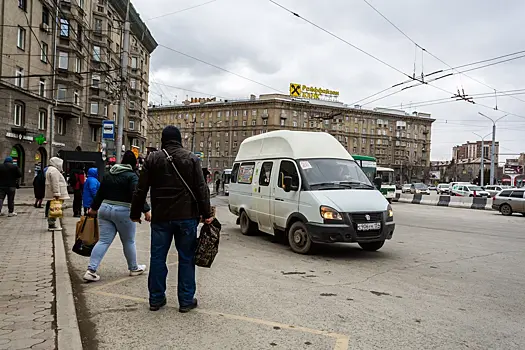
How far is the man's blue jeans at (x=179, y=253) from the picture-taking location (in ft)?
14.5

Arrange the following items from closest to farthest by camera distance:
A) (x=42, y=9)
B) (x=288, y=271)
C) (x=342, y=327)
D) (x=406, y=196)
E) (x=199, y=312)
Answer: (x=342, y=327) < (x=199, y=312) < (x=288, y=271) < (x=42, y=9) < (x=406, y=196)

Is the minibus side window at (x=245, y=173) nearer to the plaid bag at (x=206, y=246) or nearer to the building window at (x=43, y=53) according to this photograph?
the plaid bag at (x=206, y=246)

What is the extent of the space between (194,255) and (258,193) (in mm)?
5697

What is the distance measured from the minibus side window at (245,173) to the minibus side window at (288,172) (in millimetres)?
1518

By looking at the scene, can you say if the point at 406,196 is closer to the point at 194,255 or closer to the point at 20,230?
the point at 20,230

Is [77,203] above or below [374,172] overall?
below

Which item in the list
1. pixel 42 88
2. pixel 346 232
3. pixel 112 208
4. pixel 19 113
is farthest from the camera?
pixel 42 88

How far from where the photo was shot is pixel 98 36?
4416cm

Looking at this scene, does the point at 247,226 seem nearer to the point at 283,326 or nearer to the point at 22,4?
the point at 283,326

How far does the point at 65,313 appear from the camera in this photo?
165 inches

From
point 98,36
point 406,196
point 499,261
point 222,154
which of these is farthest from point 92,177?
point 222,154

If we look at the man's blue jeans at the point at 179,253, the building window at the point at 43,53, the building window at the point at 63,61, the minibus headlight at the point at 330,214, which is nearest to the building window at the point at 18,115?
the building window at the point at 43,53

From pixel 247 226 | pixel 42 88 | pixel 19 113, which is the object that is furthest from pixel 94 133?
pixel 247 226

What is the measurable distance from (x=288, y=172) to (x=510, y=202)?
63.2ft
